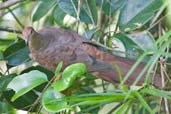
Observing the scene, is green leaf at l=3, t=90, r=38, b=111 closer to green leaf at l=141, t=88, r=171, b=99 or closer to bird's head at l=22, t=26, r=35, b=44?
bird's head at l=22, t=26, r=35, b=44

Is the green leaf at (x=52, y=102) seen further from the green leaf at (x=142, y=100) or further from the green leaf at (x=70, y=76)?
the green leaf at (x=142, y=100)

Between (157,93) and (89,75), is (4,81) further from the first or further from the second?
(157,93)

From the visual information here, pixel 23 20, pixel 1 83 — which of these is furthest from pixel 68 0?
pixel 23 20

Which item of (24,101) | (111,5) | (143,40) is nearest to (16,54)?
(24,101)

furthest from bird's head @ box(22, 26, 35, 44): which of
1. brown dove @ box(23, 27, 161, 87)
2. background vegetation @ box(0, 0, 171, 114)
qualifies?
background vegetation @ box(0, 0, 171, 114)

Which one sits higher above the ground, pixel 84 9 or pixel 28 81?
pixel 84 9

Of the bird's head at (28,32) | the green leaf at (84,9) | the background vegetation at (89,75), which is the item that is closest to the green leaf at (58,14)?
the background vegetation at (89,75)

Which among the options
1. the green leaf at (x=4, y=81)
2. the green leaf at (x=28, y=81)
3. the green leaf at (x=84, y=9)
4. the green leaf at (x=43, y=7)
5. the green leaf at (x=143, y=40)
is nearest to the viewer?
the green leaf at (x=28, y=81)

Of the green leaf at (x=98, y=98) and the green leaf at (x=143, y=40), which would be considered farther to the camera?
the green leaf at (x=143, y=40)
